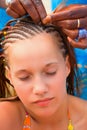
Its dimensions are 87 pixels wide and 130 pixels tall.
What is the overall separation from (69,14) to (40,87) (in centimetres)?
27

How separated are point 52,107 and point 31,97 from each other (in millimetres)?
91

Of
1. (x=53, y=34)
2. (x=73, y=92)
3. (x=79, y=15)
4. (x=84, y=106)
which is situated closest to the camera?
(x=79, y=15)

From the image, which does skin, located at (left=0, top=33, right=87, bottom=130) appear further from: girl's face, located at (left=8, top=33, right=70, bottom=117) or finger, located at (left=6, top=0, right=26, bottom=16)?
finger, located at (left=6, top=0, right=26, bottom=16)

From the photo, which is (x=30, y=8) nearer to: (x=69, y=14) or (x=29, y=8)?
(x=29, y=8)

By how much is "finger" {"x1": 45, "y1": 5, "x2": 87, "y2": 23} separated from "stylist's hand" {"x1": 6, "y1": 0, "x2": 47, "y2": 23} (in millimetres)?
36

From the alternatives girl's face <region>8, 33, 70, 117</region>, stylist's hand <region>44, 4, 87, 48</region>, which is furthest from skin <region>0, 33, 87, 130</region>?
stylist's hand <region>44, 4, 87, 48</region>

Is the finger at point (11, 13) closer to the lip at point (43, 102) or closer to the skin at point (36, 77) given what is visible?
the skin at point (36, 77)

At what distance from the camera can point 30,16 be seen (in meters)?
1.29

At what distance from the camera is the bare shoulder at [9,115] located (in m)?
1.35

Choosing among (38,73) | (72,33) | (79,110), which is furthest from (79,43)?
(79,110)

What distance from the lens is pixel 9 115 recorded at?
4.53ft

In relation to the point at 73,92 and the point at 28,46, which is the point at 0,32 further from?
the point at 73,92

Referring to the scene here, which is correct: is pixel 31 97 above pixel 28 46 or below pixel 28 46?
below

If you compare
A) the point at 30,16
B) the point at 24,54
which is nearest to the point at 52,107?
the point at 24,54
